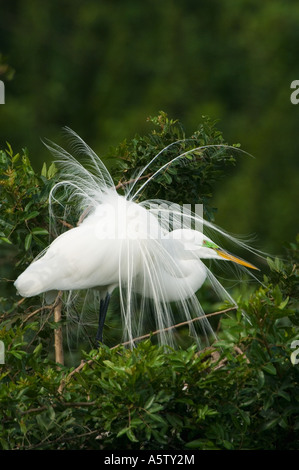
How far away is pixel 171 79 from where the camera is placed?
33.6ft

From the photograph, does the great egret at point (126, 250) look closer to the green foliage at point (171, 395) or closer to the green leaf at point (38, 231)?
the green leaf at point (38, 231)

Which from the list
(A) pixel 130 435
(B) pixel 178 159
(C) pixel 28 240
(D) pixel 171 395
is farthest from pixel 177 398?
(B) pixel 178 159

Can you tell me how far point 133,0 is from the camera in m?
12.6

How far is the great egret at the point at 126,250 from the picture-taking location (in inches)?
119

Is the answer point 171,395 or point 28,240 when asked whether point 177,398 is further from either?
point 28,240

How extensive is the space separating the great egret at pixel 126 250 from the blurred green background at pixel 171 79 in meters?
3.73

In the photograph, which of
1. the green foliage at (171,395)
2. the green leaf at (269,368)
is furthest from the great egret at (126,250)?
the green leaf at (269,368)

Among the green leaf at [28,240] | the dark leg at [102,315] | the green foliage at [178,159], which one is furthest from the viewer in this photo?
the dark leg at [102,315]

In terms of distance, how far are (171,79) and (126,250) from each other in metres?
7.29

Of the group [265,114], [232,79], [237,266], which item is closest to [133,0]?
[232,79]

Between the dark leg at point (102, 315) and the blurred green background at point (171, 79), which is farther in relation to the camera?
the blurred green background at point (171, 79)

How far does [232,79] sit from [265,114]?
5.05 ft

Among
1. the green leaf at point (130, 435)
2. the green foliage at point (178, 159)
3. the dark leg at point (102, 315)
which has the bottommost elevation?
the green leaf at point (130, 435)

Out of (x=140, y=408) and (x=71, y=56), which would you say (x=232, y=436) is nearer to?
(x=140, y=408)
